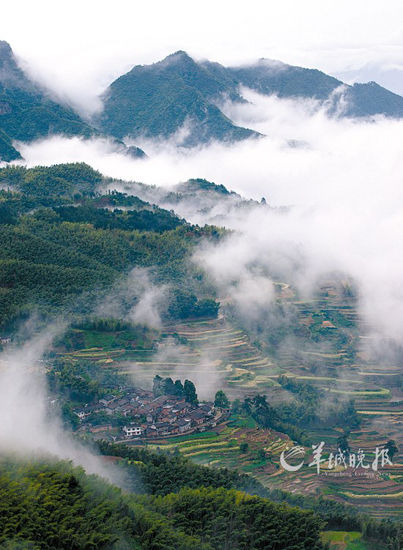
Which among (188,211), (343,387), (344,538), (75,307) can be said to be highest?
(188,211)

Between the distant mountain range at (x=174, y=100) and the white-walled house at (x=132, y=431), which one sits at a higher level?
the distant mountain range at (x=174, y=100)

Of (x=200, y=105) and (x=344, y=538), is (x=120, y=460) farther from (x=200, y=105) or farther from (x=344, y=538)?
(x=200, y=105)

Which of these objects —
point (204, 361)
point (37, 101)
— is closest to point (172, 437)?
point (204, 361)

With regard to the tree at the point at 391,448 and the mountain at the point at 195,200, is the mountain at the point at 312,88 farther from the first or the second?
the tree at the point at 391,448

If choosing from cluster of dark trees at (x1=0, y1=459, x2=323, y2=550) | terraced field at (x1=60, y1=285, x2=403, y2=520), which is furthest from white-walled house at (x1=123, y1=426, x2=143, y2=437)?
cluster of dark trees at (x1=0, y1=459, x2=323, y2=550)

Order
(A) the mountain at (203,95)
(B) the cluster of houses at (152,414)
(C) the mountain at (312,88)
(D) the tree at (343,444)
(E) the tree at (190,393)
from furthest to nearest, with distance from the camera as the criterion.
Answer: (C) the mountain at (312,88) → (A) the mountain at (203,95) → (E) the tree at (190,393) → (D) the tree at (343,444) → (B) the cluster of houses at (152,414)

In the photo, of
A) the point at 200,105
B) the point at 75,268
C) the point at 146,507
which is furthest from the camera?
the point at 200,105

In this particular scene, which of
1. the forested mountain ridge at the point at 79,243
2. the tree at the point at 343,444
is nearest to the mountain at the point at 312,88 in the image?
the forested mountain ridge at the point at 79,243
